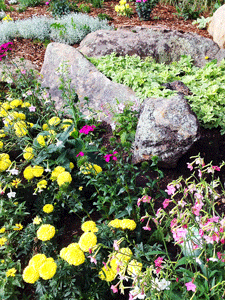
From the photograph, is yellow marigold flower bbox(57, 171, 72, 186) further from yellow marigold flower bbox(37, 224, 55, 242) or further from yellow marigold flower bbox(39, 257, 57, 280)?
yellow marigold flower bbox(39, 257, 57, 280)

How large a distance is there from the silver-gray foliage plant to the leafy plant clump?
5.46 feet

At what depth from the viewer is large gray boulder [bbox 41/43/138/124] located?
3.91m

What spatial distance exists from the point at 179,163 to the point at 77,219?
4.08 ft

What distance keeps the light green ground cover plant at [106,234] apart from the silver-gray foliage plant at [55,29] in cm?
326

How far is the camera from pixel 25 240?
2.41 m

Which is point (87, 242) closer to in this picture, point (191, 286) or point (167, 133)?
point (191, 286)

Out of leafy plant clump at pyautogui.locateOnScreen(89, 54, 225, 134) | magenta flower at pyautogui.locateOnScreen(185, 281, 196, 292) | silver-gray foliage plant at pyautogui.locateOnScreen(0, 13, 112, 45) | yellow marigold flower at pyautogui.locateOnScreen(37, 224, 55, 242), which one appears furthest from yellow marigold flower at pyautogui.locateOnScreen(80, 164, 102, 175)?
silver-gray foliage plant at pyautogui.locateOnScreen(0, 13, 112, 45)

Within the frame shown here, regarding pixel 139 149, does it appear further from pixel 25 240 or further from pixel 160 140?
pixel 25 240

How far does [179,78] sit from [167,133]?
4.96ft

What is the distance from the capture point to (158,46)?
498cm

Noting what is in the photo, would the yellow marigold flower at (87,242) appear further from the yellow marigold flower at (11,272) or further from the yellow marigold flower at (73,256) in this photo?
the yellow marigold flower at (11,272)

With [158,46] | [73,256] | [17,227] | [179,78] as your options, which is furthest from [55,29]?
[73,256]

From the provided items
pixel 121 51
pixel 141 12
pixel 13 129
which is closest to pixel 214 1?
pixel 141 12

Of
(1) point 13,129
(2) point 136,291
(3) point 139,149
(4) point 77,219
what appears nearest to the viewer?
(2) point 136,291
